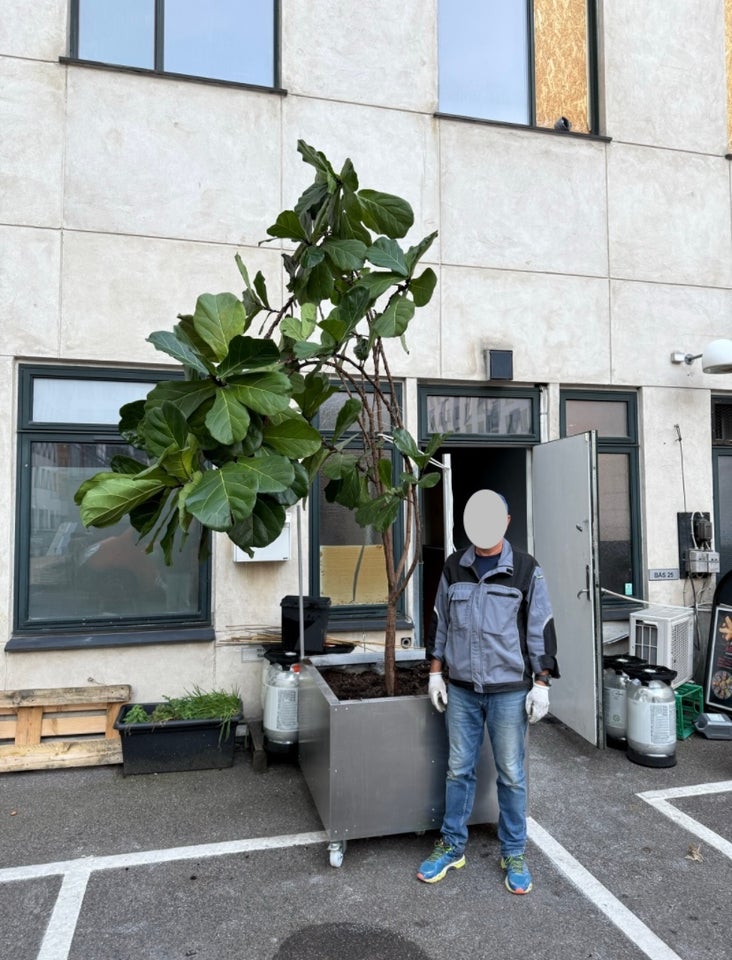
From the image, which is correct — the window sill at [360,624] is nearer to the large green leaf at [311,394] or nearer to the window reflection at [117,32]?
the large green leaf at [311,394]

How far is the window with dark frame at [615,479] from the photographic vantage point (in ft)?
19.4

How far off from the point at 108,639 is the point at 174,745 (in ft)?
3.16

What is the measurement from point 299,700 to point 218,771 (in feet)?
2.50

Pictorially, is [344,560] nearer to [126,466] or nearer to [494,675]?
[494,675]

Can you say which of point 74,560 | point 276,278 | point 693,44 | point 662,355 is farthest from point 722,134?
point 74,560

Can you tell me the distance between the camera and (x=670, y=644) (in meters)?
5.25

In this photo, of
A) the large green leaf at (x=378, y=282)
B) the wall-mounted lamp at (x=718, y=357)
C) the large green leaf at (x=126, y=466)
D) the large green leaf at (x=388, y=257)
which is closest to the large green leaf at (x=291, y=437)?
the large green leaf at (x=126, y=466)

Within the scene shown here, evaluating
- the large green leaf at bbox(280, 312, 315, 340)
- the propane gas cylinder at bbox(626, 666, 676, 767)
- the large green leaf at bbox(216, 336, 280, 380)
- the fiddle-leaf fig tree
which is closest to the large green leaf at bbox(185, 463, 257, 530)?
the fiddle-leaf fig tree

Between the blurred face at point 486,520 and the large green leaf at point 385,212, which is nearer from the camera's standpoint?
the large green leaf at point 385,212

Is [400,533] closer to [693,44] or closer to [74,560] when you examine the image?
[74,560]

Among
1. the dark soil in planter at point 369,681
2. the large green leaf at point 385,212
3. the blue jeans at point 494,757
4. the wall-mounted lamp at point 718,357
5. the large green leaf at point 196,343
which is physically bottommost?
the blue jeans at point 494,757

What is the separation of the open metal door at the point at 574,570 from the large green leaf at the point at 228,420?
10.0 feet

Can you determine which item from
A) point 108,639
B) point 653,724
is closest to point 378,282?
point 108,639

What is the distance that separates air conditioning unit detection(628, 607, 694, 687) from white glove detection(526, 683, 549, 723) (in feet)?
8.26
